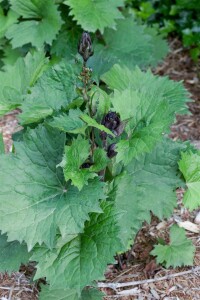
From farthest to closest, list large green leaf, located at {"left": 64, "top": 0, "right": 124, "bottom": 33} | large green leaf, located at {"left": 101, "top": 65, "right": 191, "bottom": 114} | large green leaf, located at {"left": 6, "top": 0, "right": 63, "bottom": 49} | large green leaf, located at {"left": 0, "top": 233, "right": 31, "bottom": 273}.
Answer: large green leaf, located at {"left": 6, "top": 0, "right": 63, "bottom": 49}, large green leaf, located at {"left": 64, "top": 0, "right": 124, "bottom": 33}, large green leaf, located at {"left": 101, "top": 65, "right": 191, "bottom": 114}, large green leaf, located at {"left": 0, "top": 233, "right": 31, "bottom": 273}

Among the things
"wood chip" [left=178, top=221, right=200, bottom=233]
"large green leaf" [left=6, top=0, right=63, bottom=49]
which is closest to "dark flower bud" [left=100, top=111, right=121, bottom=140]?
"wood chip" [left=178, top=221, right=200, bottom=233]

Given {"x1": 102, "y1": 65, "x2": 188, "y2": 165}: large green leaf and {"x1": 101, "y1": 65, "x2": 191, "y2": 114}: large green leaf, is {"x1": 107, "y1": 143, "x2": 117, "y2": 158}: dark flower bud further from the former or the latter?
{"x1": 101, "y1": 65, "x2": 191, "y2": 114}: large green leaf

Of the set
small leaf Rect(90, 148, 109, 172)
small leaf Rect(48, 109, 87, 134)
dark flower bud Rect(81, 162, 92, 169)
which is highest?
small leaf Rect(48, 109, 87, 134)

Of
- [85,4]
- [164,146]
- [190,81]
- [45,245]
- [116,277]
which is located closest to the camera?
[45,245]

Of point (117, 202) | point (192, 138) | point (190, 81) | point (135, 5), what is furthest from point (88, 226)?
point (135, 5)

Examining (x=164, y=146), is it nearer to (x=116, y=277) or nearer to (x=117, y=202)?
(x=117, y=202)

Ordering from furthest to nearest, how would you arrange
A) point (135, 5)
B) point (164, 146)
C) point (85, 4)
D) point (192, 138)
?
point (135, 5) → point (192, 138) → point (85, 4) → point (164, 146)
